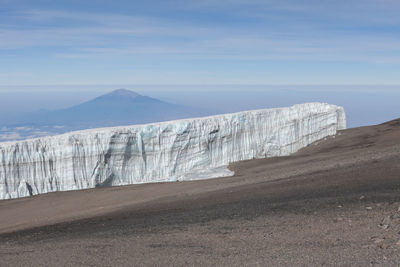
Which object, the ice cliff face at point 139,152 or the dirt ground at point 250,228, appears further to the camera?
the ice cliff face at point 139,152

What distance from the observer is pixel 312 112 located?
4097 cm

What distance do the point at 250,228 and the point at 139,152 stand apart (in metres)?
18.6

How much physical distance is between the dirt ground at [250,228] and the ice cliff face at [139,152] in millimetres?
6907

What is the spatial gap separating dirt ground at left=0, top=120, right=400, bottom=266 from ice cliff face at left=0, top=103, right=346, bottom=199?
691cm

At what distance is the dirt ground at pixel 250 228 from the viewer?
834 cm

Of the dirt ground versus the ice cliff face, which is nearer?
the dirt ground

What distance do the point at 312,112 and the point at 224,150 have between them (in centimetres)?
1333

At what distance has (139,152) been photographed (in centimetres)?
2817

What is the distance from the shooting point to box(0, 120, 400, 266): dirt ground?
834 centimetres

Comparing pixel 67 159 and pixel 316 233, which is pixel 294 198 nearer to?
pixel 316 233

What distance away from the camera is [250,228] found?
10508mm

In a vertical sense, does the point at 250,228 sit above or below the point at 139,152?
above

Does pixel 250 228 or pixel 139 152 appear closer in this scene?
pixel 250 228

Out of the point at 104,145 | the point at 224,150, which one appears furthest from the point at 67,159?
the point at 224,150
